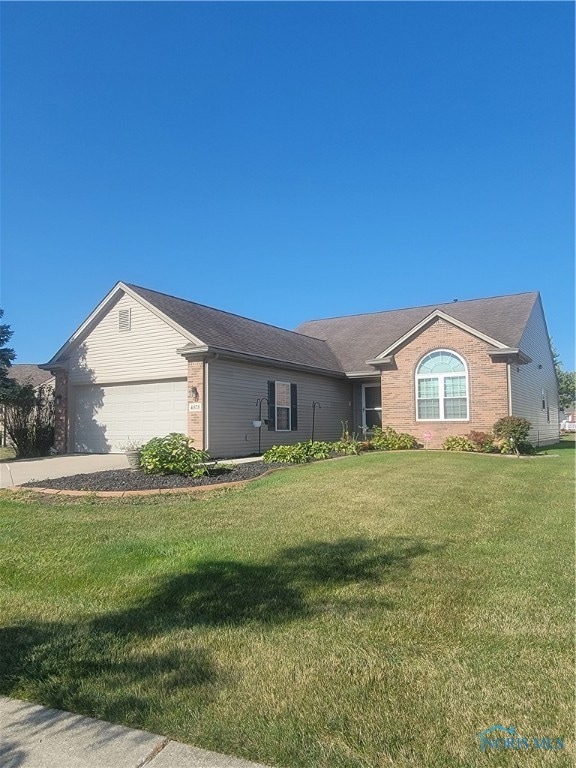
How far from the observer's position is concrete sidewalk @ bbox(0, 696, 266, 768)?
2.51 metres

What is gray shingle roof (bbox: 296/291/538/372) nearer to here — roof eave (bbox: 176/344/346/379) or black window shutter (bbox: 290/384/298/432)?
black window shutter (bbox: 290/384/298/432)

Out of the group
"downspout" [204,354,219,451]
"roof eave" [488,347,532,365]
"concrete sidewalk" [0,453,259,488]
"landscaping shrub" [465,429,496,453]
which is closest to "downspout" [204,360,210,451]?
"downspout" [204,354,219,451]

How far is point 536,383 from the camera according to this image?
69.1ft

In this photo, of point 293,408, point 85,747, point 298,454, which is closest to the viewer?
point 85,747

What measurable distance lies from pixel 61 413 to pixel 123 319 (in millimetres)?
3955

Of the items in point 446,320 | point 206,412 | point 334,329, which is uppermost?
point 334,329

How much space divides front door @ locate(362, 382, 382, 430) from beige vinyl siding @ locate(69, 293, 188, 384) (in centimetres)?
848

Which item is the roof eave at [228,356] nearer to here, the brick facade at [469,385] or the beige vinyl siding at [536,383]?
the brick facade at [469,385]

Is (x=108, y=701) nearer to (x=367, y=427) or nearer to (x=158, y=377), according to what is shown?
(x=158, y=377)

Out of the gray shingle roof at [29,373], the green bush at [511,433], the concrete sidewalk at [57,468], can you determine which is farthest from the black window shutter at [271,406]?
the gray shingle roof at [29,373]

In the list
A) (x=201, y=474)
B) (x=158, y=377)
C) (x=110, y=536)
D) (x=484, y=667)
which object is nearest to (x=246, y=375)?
(x=158, y=377)

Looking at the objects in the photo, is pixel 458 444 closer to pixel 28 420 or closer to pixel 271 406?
pixel 271 406

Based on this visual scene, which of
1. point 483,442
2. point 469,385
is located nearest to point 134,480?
point 483,442

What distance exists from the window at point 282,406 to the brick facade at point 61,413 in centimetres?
679
